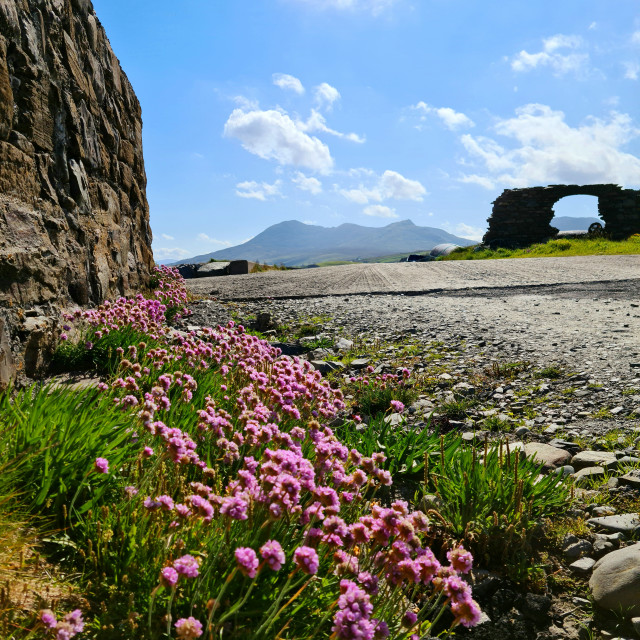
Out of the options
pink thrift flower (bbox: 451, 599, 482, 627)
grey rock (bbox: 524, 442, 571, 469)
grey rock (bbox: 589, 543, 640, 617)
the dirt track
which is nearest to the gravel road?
the dirt track

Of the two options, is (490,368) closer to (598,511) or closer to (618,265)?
(598,511)

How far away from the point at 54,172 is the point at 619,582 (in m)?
6.40

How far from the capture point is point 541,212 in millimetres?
35375

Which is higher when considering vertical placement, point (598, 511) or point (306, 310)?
point (306, 310)

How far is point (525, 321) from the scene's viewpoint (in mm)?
8922

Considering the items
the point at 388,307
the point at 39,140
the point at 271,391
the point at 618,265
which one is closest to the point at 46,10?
the point at 39,140

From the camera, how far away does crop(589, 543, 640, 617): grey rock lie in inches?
99.6

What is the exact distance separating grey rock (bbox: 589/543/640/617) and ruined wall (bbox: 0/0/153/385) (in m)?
4.49

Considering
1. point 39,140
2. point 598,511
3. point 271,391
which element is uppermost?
point 39,140

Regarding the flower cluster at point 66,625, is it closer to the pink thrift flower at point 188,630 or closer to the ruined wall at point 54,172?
the pink thrift flower at point 188,630

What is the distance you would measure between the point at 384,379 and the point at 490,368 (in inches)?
66.1

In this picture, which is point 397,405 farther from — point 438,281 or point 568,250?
point 568,250

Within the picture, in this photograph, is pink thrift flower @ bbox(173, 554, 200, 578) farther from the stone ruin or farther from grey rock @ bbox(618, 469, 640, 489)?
the stone ruin

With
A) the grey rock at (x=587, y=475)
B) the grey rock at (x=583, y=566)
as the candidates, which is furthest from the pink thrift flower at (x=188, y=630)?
the grey rock at (x=587, y=475)
